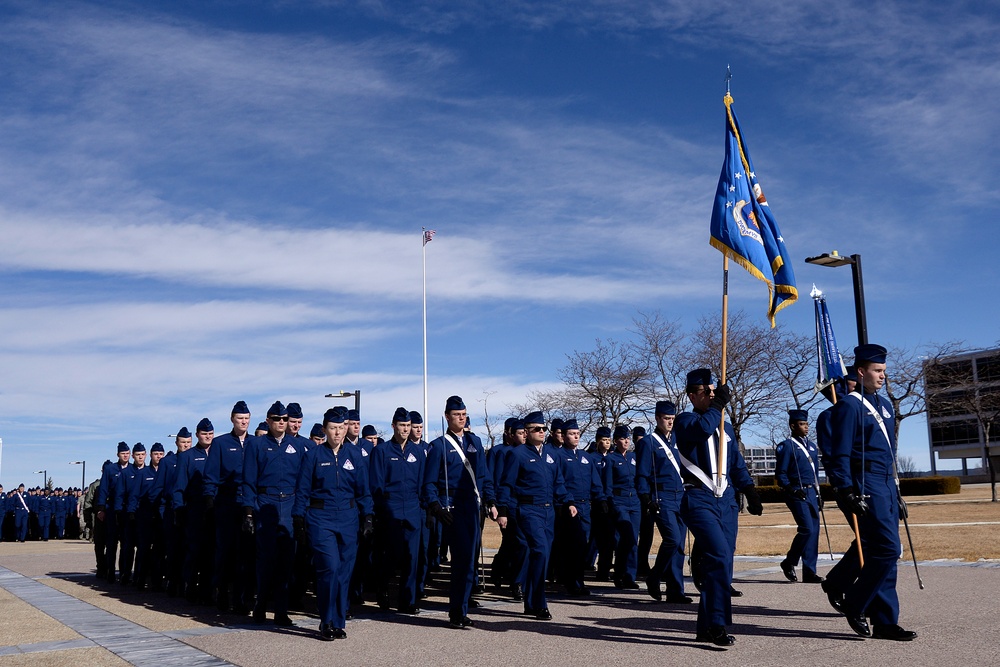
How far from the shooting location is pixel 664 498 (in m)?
11.4

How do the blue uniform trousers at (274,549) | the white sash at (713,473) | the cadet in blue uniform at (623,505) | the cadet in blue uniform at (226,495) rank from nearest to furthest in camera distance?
the white sash at (713,473), the blue uniform trousers at (274,549), the cadet in blue uniform at (226,495), the cadet in blue uniform at (623,505)

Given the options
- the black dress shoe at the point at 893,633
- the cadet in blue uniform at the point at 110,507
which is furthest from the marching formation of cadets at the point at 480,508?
the cadet in blue uniform at the point at 110,507

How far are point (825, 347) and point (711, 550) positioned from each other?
21.7 feet

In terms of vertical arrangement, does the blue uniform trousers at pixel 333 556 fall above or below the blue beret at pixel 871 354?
below

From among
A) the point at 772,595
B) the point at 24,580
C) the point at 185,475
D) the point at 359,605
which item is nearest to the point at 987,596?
the point at 772,595

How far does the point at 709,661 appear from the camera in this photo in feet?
23.4

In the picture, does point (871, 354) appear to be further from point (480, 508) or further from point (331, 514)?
point (331, 514)

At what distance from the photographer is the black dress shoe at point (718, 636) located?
7.70 metres

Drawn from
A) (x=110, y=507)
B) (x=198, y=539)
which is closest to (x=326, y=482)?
(x=198, y=539)

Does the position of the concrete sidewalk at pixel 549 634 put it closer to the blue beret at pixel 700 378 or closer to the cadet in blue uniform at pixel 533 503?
the cadet in blue uniform at pixel 533 503

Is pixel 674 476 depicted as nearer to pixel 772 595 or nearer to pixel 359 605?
pixel 772 595

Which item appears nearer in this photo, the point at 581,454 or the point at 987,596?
the point at 987,596

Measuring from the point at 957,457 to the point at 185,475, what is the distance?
91936mm

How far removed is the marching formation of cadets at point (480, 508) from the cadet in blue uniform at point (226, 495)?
19 mm
